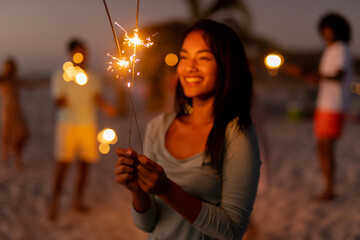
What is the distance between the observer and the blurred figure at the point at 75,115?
12.7 feet

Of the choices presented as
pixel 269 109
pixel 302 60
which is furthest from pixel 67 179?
pixel 302 60

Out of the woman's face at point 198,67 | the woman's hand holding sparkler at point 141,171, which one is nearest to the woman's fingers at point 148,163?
the woman's hand holding sparkler at point 141,171

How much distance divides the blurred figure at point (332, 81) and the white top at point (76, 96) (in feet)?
8.27

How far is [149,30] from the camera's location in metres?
13.3

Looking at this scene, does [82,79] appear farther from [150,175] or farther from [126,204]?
[126,204]

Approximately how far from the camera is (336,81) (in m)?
4.10

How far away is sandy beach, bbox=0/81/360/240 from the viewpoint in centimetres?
382

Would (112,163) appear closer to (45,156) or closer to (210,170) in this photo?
(45,156)

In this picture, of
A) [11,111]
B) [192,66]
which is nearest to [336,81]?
[192,66]

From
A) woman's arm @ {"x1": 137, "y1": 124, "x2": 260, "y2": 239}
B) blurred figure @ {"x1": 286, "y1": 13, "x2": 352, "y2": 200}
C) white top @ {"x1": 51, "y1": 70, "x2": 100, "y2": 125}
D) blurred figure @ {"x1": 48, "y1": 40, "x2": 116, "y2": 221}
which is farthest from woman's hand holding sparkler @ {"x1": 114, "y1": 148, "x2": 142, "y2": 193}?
blurred figure @ {"x1": 286, "y1": 13, "x2": 352, "y2": 200}

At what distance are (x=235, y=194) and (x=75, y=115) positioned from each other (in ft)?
10.2

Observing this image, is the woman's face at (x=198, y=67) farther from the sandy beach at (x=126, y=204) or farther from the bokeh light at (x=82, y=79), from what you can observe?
the sandy beach at (x=126, y=204)

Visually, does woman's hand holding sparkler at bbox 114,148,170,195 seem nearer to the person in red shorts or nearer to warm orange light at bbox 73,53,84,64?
warm orange light at bbox 73,53,84,64

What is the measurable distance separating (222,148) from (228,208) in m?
0.26
